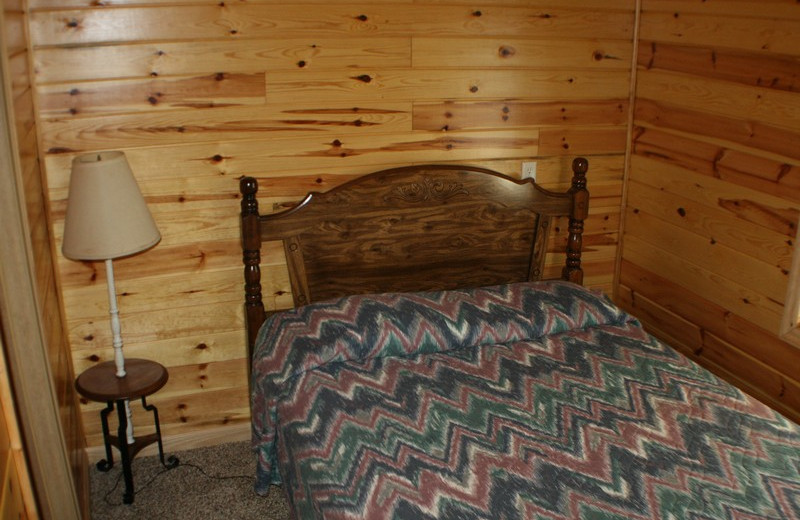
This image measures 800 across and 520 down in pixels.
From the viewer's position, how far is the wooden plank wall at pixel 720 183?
8.46ft

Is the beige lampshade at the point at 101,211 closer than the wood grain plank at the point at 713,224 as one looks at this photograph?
Yes

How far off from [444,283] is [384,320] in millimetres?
573

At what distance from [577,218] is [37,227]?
6.52 feet

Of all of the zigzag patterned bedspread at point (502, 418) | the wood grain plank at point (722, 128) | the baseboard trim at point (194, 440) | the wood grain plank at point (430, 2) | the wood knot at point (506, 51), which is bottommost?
the baseboard trim at point (194, 440)

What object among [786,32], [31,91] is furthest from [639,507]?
[31,91]

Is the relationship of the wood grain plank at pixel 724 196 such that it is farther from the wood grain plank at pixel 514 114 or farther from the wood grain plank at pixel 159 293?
the wood grain plank at pixel 159 293

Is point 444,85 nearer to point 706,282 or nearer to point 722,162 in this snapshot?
point 722,162

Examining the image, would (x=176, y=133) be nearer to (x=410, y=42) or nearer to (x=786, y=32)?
(x=410, y=42)

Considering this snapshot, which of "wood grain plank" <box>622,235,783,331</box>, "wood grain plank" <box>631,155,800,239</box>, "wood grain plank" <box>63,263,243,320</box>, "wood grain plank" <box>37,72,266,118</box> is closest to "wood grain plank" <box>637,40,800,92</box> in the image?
"wood grain plank" <box>631,155,800,239</box>

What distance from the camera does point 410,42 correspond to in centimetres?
293

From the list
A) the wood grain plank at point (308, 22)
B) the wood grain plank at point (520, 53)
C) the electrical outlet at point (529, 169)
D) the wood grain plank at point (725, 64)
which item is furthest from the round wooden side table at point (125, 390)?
the wood grain plank at point (725, 64)

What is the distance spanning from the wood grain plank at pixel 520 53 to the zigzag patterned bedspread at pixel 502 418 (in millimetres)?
889

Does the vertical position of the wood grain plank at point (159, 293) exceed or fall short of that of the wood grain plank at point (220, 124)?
it falls short

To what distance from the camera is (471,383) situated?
2.45 meters
